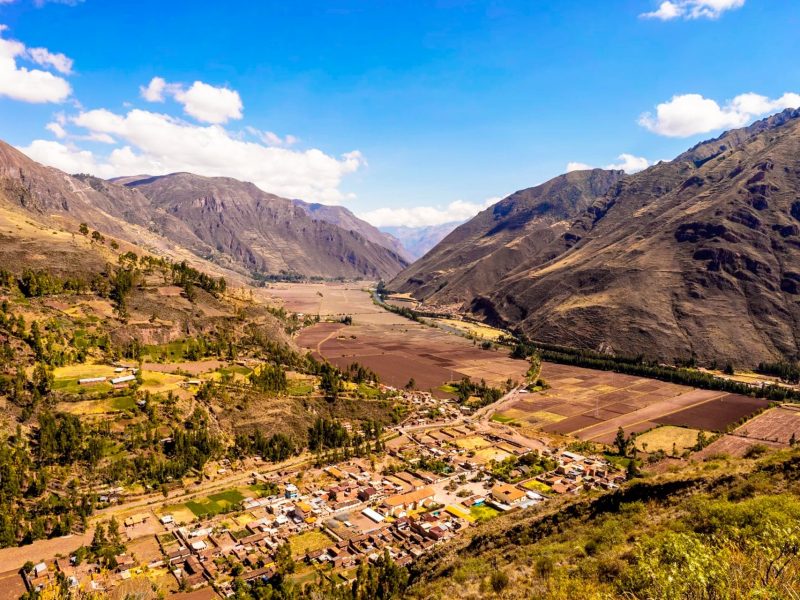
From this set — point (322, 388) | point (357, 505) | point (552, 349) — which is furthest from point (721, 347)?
point (357, 505)

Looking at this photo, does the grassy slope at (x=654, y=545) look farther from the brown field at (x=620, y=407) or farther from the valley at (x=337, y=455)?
the brown field at (x=620, y=407)

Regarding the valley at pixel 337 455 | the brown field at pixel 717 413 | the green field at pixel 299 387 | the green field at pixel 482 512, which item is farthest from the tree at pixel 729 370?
the green field at pixel 299 387

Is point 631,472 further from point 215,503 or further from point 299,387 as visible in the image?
point 299,387

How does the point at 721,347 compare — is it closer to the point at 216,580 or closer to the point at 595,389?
the point at 595,389

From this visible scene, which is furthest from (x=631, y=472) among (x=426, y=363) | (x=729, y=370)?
(x=729, y=370)

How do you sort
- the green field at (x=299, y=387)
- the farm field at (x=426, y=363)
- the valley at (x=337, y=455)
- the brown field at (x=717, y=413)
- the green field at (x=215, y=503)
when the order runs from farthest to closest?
the farm field at (x=426, y=363) → the green field at (x=299, y=387) → the brown field at (x=717, y=413) → the green field at (x=215, y=503) → the valley at (x=337, y=455)

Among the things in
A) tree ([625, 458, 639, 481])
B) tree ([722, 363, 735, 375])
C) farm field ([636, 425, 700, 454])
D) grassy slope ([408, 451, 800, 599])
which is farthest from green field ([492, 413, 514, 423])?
tree ([722, 363, 735, 375])
